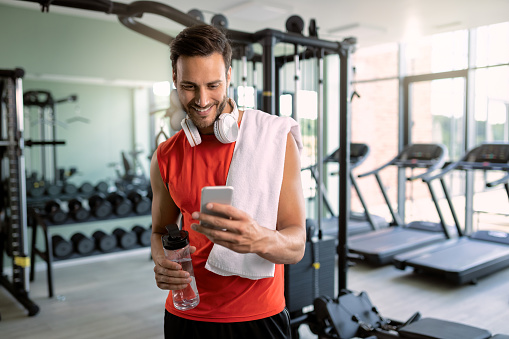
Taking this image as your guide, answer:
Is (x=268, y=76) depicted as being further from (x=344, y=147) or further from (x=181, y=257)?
(x=181, y=257)

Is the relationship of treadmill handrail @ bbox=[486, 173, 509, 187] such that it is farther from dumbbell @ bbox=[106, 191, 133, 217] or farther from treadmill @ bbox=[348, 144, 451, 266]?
dumbbell @ bbox=[106, 191, 133, 217]

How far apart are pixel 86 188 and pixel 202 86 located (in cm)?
440

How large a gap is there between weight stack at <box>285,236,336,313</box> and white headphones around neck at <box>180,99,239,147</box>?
1.93 metres

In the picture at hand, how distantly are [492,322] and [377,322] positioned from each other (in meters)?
1.17

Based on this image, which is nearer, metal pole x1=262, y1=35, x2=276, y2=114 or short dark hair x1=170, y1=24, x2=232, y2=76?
short dark hair x1=170, y1=24, x2=232, y2=76

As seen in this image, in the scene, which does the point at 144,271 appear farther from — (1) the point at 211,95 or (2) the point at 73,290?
(1) the point at 211,95

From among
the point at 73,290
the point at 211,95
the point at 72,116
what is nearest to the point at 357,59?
the point at 72,116

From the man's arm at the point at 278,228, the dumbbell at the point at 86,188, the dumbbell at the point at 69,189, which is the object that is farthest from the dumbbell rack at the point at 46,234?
the man's arm at the point at 278,228

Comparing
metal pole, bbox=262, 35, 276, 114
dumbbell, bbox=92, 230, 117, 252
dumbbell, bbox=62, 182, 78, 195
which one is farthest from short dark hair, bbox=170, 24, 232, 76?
dumbbell, bbox=62, 182, 78, 195

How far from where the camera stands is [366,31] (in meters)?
5.78

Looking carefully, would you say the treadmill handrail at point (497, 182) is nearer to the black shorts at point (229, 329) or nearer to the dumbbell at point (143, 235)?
the dumbbell at point (143, 235)

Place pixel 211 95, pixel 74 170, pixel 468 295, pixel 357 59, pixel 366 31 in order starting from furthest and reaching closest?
1. pixel 357 59
2. pixel 366 31
3. pixel 74 170
4. pixel 468 295
5. pixel 211 95

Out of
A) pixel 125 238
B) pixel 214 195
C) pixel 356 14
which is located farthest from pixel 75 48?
pixel 214 195

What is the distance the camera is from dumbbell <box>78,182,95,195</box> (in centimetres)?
507
